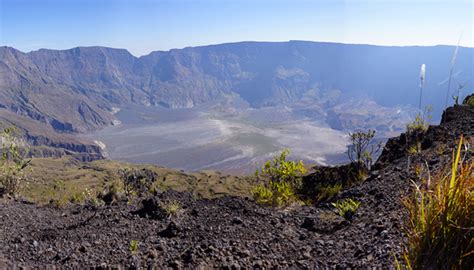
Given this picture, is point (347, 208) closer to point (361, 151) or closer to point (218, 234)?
point (218, 234)

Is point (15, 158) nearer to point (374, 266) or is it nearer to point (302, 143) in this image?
point (374, 266)

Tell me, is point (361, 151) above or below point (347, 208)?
below

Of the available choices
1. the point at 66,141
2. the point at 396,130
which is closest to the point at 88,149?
the point at 66,141

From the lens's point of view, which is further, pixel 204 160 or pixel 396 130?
pixel 396 130

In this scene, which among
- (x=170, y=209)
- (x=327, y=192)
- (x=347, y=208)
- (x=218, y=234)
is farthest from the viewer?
(x=327, y=192)

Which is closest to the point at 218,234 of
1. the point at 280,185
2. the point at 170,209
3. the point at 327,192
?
the point at 170,209

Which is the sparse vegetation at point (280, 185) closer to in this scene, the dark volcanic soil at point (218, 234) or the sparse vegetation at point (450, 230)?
the dark volcanic soil at point (218, 234)

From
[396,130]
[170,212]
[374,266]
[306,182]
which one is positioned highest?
[374,266]

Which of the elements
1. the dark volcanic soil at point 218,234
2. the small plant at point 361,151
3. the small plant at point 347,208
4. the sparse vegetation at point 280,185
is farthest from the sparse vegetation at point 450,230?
the small plant at point 361,151
